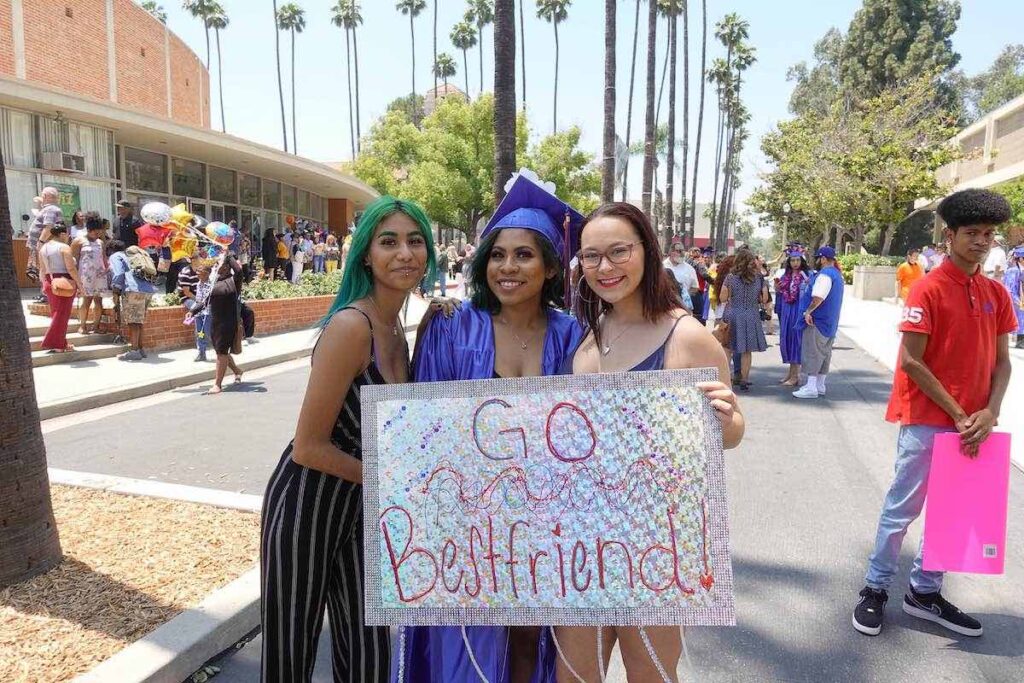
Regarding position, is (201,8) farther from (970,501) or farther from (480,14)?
(970,501)

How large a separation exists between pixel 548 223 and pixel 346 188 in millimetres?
29973

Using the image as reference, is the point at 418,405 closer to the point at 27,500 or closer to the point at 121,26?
the point at 27,500

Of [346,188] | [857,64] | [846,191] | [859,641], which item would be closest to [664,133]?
[857,64]

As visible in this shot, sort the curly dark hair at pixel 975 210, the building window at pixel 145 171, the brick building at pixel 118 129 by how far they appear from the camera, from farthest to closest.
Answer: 1. the building window at pixel 145 171
2. the brick building at pixel 118 129
3. the curly dark hair at pixel 975 210

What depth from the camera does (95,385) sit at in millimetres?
8594

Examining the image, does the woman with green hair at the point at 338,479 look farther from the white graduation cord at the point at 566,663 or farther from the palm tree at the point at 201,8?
the palm tree at the point at 201,8

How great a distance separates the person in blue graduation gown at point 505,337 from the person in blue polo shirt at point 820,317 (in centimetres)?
661

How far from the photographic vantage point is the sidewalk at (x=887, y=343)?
705cm

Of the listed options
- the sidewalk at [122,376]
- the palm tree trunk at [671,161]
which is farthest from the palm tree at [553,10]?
the sidewalk at [122,376]

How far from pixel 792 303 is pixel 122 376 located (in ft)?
28.1

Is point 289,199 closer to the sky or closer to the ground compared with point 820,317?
closer to the sky

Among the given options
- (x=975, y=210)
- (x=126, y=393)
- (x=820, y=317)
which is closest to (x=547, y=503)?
(x=975, y=210)

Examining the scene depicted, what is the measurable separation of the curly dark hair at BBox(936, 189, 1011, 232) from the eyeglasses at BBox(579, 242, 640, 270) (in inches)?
74.6

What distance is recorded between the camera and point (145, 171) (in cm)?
2009
